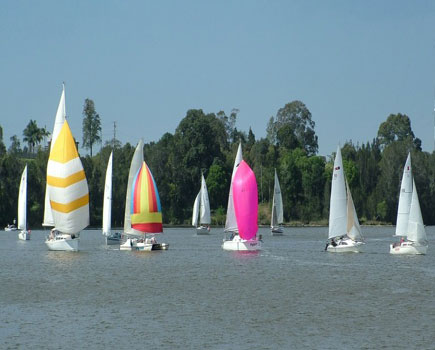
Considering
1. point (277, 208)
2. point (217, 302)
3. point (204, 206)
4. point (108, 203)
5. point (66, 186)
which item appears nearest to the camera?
point (217, 302)

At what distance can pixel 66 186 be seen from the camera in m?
62.2

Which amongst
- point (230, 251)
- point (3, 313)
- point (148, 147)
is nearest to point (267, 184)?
point (148, 147)

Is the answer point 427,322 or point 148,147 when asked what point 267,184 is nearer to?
point 148,147

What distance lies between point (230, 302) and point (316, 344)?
11.1m

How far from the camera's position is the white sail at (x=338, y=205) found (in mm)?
66438

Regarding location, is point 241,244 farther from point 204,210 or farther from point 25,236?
point 204,210

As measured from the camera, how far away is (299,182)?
6580 inches

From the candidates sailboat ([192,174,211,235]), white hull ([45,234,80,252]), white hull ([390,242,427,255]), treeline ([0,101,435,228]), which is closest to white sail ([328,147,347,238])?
white hull ([390,242,427,255])

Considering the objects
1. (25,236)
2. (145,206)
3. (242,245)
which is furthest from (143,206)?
(25,236)

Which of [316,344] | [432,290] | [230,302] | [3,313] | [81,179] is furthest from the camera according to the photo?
[81,179]

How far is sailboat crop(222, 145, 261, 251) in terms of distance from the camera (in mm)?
67938

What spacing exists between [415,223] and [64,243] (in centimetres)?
2560

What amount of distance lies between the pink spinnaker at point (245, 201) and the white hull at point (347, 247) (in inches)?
250

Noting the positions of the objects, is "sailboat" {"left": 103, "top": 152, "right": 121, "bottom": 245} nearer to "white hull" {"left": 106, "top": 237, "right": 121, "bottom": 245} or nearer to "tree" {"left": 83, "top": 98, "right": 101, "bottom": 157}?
"white hull" {"left": 106, "top": 237, "right": 121, "bottom": 245}
